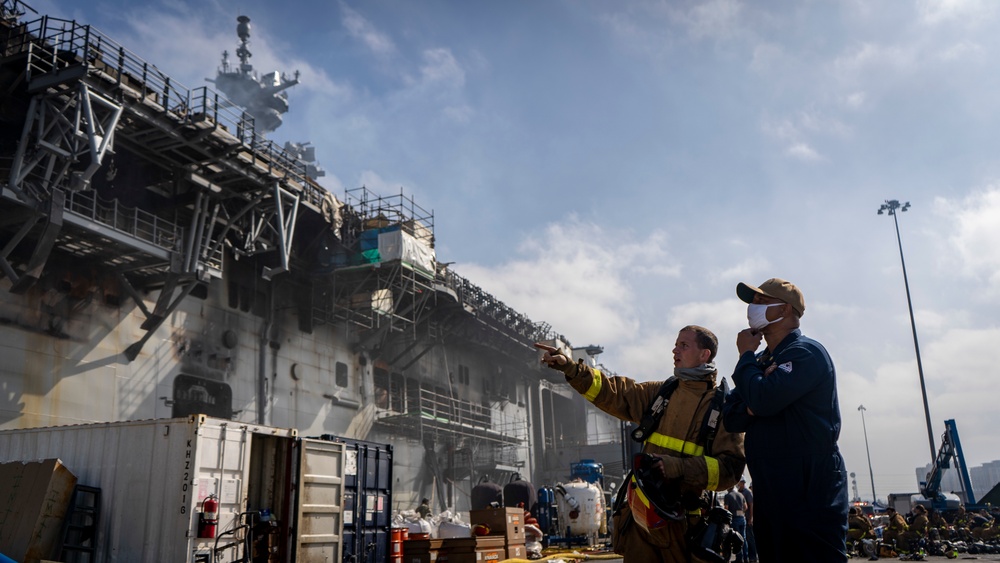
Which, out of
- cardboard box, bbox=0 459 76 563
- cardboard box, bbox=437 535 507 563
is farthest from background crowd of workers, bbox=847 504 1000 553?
cardboard box, bbox=0 459 76 563

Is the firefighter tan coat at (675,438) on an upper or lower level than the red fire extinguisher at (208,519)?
upper

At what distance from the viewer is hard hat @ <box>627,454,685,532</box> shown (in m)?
4.00

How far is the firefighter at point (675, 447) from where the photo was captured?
161 inches

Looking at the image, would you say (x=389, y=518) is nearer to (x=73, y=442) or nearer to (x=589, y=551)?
(x=73, y=442)

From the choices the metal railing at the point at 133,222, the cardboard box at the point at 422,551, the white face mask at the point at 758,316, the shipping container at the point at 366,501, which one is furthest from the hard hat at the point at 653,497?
the metal railing at the point at 133,222

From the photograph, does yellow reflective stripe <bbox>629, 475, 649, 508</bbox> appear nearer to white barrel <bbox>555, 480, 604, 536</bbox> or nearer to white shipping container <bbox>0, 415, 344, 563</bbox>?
white shipping container <bbox>0, 415, 344, 563</bbox>

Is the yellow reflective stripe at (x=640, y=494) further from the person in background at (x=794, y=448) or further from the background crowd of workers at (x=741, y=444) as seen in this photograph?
the person in background at (x=794, y=448)

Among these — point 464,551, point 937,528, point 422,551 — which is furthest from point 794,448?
Result: point 937,528

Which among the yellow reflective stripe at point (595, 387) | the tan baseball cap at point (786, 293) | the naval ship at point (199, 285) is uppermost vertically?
the naval ship at point (199, 285)

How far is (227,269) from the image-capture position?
27.1 m

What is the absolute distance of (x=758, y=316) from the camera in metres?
4.25

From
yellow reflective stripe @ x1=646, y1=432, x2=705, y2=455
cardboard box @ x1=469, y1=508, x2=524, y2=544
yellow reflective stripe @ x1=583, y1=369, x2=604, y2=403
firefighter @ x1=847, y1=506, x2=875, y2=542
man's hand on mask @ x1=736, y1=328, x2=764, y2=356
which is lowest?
firefighter @ x1=847, y1=506, x2=875, y2=542

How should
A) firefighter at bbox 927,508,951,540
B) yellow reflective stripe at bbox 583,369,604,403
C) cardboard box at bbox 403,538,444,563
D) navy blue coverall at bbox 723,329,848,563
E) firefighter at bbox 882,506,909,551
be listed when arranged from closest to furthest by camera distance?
navy blue coverall at bbox 723,329,848,563, yellow reflective stripe at bbox 583,369,604,403, cardboard box at bbox 403,538,444,563, firefighter at bbox 882,506,909,551, firefighter at bbox 927,508,951,540

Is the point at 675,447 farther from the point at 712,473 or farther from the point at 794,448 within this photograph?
the point at 794,448
